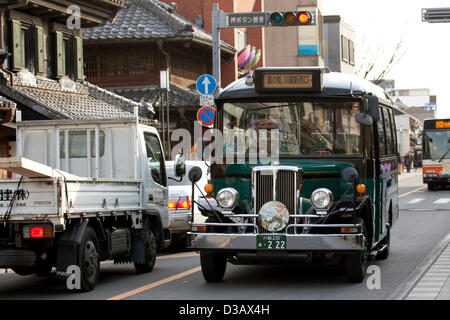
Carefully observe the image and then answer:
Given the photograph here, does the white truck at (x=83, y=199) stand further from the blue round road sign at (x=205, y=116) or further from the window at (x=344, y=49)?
the window at (x=344, y=49)

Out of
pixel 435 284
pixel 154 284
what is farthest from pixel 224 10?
pixel 435 284

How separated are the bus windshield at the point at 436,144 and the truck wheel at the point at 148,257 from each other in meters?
30.1

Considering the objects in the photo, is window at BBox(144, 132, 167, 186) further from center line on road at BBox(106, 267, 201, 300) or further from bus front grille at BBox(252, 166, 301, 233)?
bus front grille at BBox(252, 166, 301, 233)

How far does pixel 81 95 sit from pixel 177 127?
10909mm

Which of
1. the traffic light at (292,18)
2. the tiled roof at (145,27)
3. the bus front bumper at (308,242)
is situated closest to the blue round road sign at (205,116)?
the traffic light at (292,18)

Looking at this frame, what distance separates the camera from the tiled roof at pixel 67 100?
84.2ft

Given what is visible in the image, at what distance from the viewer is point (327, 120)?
490 inches

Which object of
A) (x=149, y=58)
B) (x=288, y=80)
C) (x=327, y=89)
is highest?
(x=149, y=58)

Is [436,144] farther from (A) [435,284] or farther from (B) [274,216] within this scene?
(B) [274,216]

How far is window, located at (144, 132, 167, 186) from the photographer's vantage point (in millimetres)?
14344

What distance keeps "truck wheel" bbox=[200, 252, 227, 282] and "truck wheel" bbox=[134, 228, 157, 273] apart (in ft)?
5.10

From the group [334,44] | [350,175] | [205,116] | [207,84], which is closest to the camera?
[350,175]

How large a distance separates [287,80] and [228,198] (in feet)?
6.23

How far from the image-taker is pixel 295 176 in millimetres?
11758
